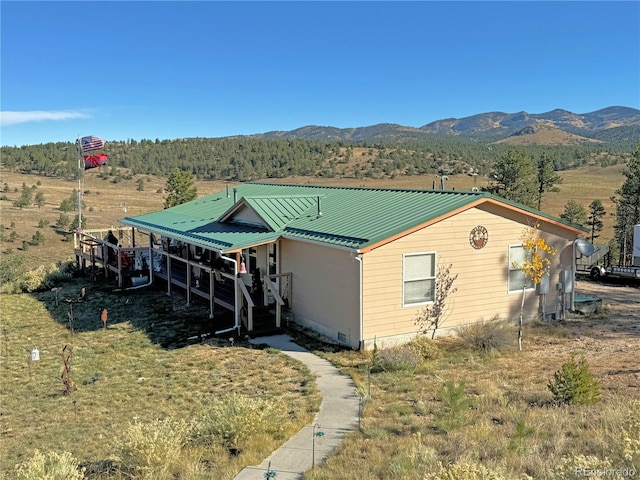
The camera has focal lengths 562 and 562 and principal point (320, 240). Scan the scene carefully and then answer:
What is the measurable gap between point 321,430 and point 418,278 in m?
6.27

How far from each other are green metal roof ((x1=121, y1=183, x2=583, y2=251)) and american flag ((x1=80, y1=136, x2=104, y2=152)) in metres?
6.93

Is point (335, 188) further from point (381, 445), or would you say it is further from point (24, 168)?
point (24, 168)

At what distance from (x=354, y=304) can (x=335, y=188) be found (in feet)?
27.4

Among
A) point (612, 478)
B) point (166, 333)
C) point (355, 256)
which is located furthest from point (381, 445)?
point (166, 333)

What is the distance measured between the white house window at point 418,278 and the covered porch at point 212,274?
3.46 metres

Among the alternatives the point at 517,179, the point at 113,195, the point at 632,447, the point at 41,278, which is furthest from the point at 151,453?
the point at 113,195

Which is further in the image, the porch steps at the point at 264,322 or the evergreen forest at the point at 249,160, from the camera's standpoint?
the evergreen forest at the point at 249,160

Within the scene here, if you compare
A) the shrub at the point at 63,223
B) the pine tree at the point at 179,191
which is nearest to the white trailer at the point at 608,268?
the pine tree at the point at 179,191

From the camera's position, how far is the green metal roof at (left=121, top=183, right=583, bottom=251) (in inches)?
548

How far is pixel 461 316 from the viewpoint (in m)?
14.8

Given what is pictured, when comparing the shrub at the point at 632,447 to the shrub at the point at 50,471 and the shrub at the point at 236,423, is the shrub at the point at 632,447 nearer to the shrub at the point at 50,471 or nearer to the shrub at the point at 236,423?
the shrub at the point at 236,423

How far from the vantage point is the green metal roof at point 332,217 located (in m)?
13.9

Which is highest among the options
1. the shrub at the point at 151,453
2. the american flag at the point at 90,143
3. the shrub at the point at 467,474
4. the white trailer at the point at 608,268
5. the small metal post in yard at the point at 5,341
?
the american flag at the point at 90,143

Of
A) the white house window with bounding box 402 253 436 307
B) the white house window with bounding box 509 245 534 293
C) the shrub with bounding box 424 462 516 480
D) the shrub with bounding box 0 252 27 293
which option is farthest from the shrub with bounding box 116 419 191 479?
the shrub with bounding box 0 252 27 293
